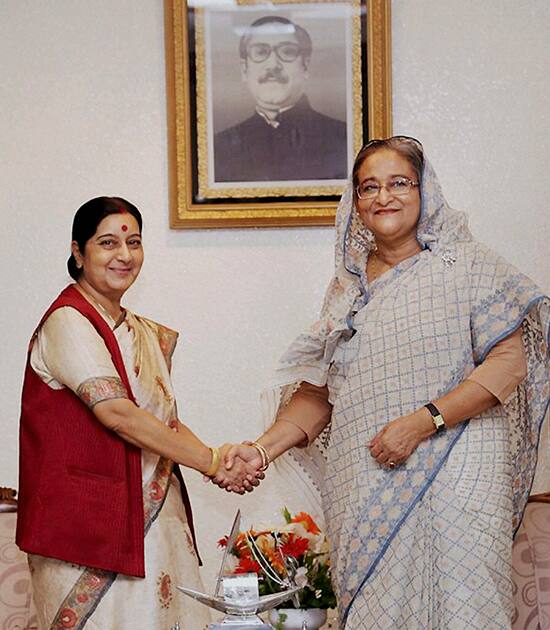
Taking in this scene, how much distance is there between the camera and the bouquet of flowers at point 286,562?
9.18 ft

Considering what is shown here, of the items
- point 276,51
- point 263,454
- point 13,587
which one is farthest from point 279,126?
point 13,587

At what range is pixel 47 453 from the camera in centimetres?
277

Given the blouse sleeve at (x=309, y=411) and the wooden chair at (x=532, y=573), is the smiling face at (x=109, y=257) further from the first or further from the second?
the wooden chair at (x=532, y=573)

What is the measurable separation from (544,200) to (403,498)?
1.45 metres

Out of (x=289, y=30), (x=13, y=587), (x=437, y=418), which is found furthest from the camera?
(x=289, y=30)

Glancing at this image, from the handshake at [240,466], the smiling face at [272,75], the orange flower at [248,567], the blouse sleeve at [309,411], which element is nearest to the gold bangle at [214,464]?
the handshake at [240,466]

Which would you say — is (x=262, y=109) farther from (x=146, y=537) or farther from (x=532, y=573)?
(x=532, y=573)

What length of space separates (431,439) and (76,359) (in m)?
0.88

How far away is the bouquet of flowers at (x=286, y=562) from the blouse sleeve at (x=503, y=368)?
60cm

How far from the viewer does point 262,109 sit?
3.81 m

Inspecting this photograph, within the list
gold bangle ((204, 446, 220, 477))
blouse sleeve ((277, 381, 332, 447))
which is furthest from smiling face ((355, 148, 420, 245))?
gold bangle ((204, 446, 220, 477))

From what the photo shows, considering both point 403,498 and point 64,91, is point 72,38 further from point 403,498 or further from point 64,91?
point 403,498

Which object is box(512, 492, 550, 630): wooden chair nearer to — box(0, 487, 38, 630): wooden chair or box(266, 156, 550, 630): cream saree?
box(266, 156, 550, 630): cream saree

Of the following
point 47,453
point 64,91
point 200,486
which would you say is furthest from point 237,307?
point 47,453
